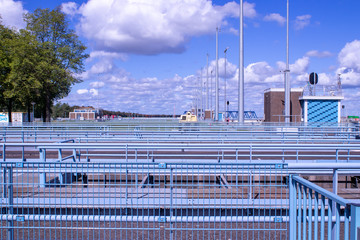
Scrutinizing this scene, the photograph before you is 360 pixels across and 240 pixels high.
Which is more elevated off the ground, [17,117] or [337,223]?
[17,117]

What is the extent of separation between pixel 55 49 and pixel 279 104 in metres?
25.0

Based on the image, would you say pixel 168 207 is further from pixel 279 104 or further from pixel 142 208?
pixel 279 104

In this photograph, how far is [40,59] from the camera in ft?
129

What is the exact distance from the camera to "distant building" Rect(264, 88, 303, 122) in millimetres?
41656

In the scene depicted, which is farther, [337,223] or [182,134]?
[182,134]

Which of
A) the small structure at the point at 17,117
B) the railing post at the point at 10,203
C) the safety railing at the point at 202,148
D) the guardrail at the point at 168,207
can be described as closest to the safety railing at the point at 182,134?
the safety railing at the point at 202,148

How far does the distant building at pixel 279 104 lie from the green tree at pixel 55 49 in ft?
68.5

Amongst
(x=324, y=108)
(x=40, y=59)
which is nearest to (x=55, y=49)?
(x=40, y=59)

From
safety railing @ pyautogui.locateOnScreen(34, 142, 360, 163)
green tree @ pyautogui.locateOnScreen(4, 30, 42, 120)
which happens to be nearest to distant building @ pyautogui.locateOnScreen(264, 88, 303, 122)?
safety railing @ pyautogui.locateOnScreen(34, 142, 360, 163)

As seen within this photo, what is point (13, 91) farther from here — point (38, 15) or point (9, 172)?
point (9, 172)

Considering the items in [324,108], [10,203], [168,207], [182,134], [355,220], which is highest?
[324,108]

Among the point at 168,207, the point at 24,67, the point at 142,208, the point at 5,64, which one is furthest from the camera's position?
the point at 5,64

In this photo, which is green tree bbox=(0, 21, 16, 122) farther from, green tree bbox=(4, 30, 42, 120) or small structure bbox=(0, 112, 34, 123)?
small structure bbox=(0, 112, 34, 123)

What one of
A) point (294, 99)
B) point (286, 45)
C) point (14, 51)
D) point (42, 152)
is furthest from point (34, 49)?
point (42, 152)
